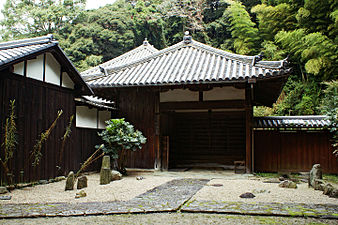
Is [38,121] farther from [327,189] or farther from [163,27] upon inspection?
[163,27]

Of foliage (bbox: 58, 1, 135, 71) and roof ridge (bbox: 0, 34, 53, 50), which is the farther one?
foliage (bbox: 58, 1, 135, 71)

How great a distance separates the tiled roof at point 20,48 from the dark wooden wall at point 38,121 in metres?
0.56

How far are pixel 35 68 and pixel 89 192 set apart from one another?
3.87 meters

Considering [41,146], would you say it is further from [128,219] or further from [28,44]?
[128,219]

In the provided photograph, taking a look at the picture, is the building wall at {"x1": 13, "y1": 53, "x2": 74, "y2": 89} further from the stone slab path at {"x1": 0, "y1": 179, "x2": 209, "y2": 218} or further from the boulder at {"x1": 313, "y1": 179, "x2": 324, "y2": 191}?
the boulder at {"x1": 313, "y1": 179, "x2": 324, "y2": 191}

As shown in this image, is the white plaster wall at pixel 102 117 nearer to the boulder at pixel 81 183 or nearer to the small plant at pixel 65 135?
the small plant at pixel 65 135

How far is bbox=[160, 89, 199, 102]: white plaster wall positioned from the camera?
38.6ft

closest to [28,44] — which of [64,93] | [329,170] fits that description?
[64,93]

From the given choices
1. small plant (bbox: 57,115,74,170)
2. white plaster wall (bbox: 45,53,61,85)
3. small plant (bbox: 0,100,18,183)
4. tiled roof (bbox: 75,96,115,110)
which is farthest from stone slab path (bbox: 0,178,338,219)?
tiled roof (bbox: 75,96,115,110)

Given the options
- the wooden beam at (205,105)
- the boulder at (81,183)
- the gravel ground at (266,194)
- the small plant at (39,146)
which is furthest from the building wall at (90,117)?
the gravel ground at (266,194)

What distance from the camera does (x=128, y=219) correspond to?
16.0ft

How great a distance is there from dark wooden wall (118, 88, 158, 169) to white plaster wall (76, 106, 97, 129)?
3.75 feet

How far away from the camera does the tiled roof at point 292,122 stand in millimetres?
11727

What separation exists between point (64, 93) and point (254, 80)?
6.17m
